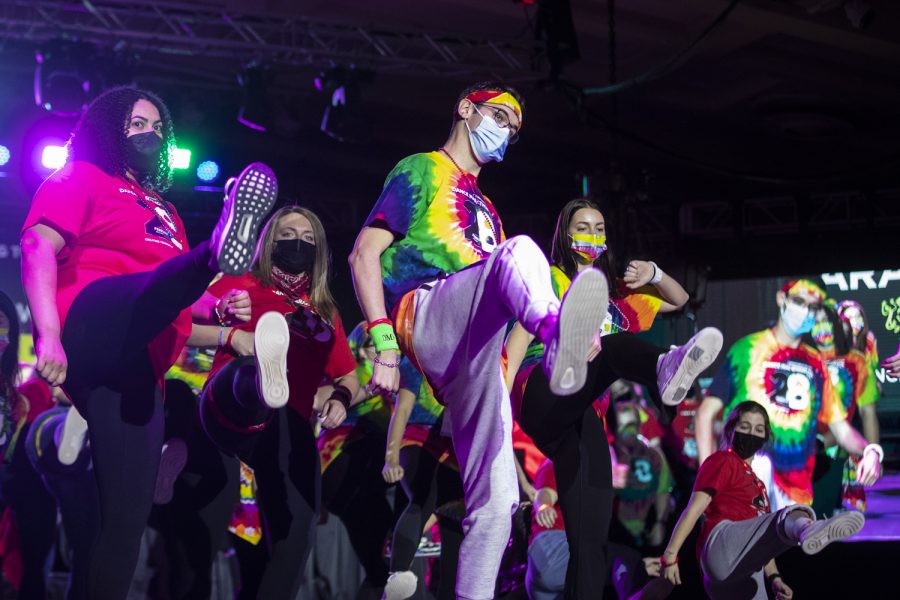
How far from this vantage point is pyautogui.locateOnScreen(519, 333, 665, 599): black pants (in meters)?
3.41

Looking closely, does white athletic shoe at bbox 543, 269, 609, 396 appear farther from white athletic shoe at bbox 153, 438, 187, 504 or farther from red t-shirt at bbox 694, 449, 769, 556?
red t-shirt at bbox 694, 449, 769, 556

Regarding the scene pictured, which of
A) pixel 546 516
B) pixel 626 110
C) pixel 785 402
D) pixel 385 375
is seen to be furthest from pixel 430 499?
pixel 626 110

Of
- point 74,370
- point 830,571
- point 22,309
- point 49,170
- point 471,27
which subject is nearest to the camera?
point 74,370

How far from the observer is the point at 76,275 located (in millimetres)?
3014

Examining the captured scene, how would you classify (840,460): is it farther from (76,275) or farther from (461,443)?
(76,275)

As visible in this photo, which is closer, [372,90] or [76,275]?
[76,275]

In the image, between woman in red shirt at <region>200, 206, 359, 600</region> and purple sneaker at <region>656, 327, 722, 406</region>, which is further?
woman in red shirt at <region>200, 206, 359, 600</region>

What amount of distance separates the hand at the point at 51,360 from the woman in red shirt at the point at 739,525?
2.78 m

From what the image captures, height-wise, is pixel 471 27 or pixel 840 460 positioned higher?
pixel 471 27

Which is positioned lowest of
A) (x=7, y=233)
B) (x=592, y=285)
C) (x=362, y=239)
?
(x=592, y=285)

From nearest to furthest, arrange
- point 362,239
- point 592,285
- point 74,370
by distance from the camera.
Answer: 1. point 592,285
2. point 74,370
3. point 362,239

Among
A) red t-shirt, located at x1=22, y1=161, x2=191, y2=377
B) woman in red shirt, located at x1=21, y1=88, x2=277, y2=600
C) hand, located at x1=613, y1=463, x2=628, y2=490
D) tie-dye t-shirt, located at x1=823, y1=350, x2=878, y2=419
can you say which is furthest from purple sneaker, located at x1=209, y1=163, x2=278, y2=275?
tie-dye t-shirt, located at x1=823, y1=350, x2=878, y2=419

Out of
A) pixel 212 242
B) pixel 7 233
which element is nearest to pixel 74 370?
pixel 212 242

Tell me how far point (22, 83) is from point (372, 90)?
10.5 ft
